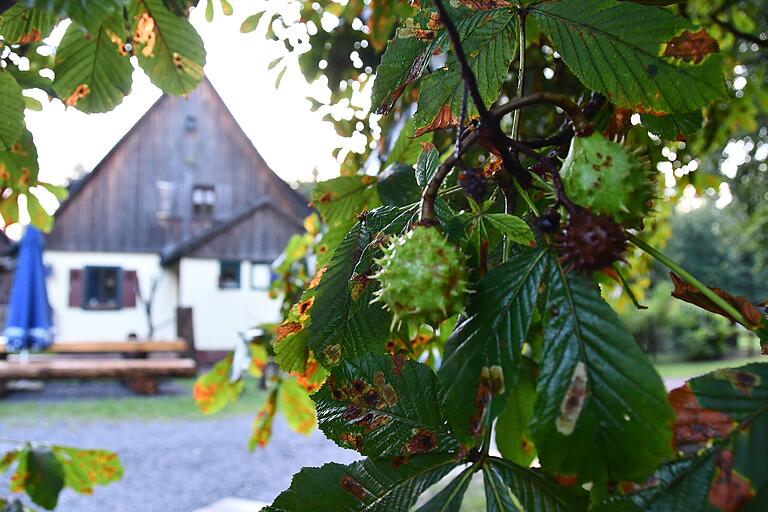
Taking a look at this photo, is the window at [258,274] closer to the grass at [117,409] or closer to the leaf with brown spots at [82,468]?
the grass at [117,409]

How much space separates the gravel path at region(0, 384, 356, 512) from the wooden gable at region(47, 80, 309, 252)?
8.34 metres

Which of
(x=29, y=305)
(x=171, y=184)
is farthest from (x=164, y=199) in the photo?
(x=29, y=305)

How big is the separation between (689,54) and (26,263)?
12.3 metres

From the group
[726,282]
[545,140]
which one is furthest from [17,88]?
[726,282]

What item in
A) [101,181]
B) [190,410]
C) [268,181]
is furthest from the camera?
[268,181]

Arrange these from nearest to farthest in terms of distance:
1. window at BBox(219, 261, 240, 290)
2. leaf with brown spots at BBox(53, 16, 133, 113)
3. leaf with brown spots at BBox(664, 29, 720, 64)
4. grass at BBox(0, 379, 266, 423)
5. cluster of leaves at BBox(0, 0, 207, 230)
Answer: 1. leaf with brown spots at BBox(664, 29, 720, 64)
2. cluster of leaves at BBox(0, 0, 207, 230)
3. leaf with brown spots at BBox(53, 16, 133, 113)
4. grass at BBox(0, 379, 266, 423)
5. window at BBox(219, 261, 240, 290)

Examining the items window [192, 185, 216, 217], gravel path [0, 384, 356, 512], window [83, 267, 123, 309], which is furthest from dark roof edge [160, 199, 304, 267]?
gravel path [0, 384, 356, 512]

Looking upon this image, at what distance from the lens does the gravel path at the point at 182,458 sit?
6.69m

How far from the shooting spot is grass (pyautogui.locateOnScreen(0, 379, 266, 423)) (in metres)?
9.80

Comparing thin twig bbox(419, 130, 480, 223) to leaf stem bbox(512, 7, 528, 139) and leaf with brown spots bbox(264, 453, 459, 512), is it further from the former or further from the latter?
leaf with brown spots bbox(264, 453, 459, 512)

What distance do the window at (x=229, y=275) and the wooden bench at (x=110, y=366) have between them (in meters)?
3.34

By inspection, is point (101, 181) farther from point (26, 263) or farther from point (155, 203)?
point (26, 263)

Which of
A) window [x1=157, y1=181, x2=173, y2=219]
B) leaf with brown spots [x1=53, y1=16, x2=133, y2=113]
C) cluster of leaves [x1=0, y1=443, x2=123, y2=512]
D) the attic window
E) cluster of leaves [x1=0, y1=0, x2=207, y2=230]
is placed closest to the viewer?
cluster of leaves [x1=0, y1=0, x2=207, y2=230]

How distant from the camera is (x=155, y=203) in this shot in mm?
17484
